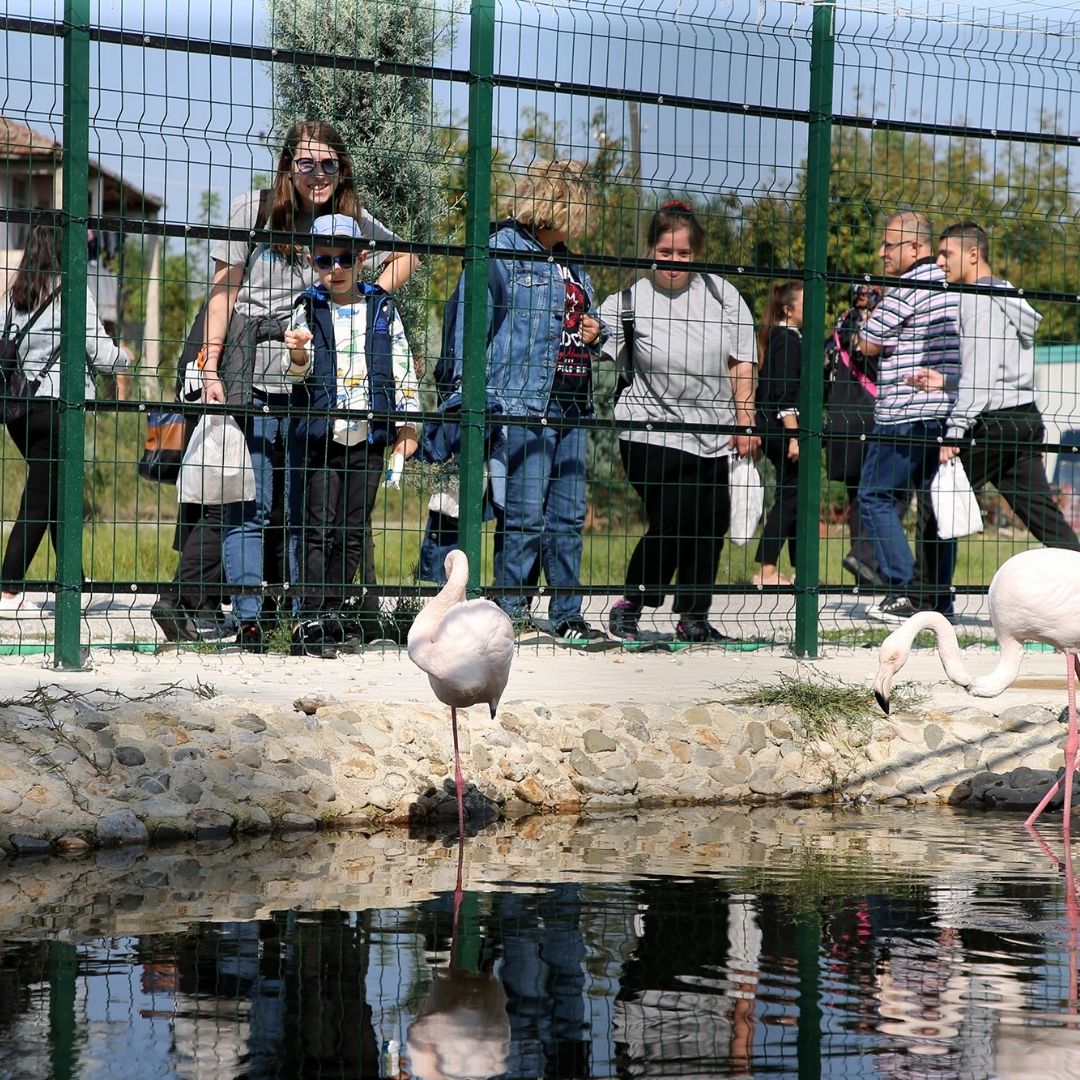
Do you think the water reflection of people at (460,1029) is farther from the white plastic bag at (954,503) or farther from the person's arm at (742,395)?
the white plastic bag at (954,503)

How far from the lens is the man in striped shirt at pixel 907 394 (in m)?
10.5

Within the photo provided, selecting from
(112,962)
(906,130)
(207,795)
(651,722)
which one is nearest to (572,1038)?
(112,962)

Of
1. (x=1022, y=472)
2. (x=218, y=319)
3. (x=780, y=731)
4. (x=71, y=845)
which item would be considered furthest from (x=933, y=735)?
(x=218, y=319)

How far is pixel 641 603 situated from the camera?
31.9ft

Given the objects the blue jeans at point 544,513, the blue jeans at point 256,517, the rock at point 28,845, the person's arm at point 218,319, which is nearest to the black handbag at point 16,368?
the person's arm at point 218,319

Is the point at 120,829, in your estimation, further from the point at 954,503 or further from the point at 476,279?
the point at 954,503

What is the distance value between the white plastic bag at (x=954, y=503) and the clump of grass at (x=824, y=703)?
249 centimetres

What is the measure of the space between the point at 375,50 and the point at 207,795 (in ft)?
16.5

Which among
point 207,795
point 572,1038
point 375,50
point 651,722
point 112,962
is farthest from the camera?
point 375,50

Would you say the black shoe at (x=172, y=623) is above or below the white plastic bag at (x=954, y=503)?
below

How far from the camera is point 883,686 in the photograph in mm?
6973

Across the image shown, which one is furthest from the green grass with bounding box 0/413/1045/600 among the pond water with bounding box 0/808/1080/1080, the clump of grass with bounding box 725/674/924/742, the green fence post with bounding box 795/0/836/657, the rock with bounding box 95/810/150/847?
the pond water with bounding box 0/808/1080/1080

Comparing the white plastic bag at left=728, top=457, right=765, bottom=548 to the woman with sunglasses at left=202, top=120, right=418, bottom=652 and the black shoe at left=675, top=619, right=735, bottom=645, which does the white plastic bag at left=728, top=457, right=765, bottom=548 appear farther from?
the woman with sunglasses at left=202, top=120, right=418, bottom=652

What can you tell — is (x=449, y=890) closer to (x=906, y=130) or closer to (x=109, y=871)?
(x=109, y=871)
